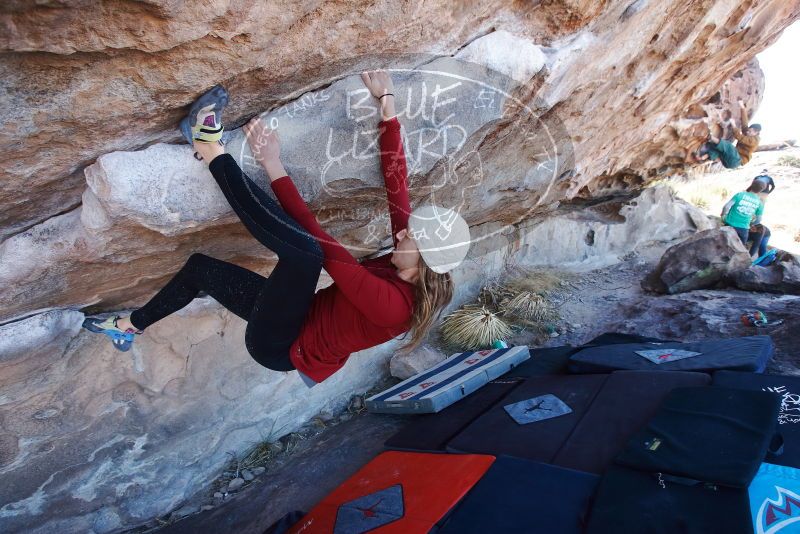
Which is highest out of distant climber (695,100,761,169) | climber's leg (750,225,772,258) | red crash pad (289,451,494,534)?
distant climber (695,100,761,169)

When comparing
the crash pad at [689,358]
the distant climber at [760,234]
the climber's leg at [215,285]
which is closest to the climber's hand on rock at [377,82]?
the climber's leg at [215,285]

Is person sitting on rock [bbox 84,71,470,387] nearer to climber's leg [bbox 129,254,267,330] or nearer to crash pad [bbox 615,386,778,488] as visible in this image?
climber's leg [bbox 129,254,267,330]

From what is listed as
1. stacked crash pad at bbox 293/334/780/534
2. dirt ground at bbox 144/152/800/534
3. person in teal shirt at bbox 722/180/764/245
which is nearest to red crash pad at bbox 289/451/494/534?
stacked crash pad at bbox 293/334/780/534

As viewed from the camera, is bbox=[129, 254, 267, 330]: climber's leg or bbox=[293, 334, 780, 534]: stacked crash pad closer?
bbox=[293, 334, 780, 534]: stacked crash pad

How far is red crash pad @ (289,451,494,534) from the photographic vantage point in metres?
2.04

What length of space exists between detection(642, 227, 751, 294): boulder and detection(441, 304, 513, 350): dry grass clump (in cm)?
181

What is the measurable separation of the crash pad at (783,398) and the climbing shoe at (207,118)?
7.75 feet

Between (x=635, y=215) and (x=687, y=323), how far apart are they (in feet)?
8.44

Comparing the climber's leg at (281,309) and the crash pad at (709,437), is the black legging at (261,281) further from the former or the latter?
the crash pad at (709,437)

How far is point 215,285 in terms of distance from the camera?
6.47 ft

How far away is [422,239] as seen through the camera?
1875mm

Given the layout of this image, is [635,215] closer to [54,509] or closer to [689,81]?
[689,81]

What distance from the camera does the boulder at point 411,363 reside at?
13.2ft

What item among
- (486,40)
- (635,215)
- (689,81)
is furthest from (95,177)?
(635,215)
